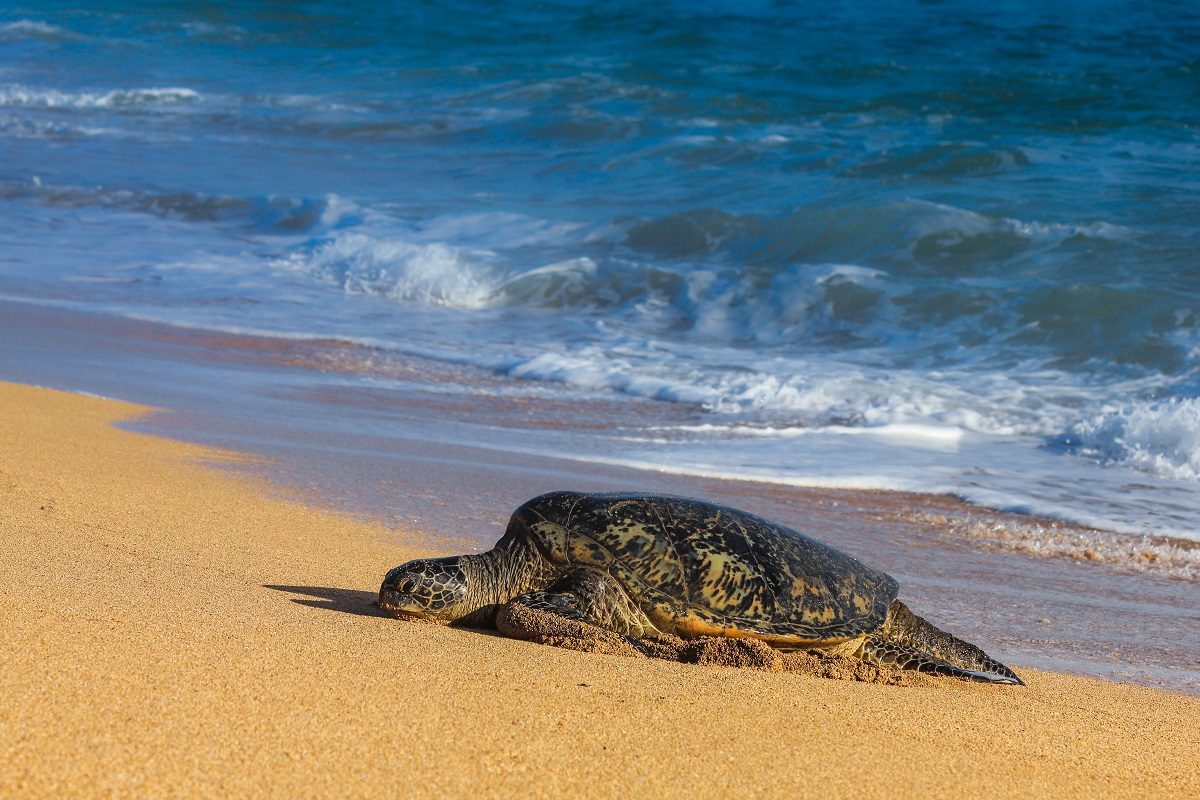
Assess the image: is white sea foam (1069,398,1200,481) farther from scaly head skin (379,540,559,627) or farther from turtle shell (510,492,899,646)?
scaly head skin (379,540,559,627)

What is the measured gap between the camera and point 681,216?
13.7m

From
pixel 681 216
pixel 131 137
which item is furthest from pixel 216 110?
pixel 681 216

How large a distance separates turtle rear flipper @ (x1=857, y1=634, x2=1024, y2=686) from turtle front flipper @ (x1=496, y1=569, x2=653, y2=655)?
0.68m

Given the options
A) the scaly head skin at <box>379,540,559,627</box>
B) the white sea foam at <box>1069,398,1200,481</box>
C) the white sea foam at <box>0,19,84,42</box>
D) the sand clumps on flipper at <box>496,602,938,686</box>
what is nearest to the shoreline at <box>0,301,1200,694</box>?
the sand clumps on flipper at <box>496,602,938,686</box>

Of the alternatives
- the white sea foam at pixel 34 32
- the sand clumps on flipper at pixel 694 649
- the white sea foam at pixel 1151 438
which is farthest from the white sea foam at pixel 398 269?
the white sea foam at pixel 34 32

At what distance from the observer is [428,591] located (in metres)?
3.11

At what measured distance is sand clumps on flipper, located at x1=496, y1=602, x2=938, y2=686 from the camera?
3016mm

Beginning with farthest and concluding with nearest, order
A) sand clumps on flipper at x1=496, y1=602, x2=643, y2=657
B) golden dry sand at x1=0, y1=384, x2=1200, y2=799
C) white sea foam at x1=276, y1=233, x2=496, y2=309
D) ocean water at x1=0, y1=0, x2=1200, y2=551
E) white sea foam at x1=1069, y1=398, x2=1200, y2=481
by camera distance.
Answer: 1. white sea foam at x1=276, y1=233, x2=496, y2=309
2. ocean water at x1=0, y1=0, x2=1200, y2=551
3. white sea foam at x1=1069, y1=398, x2=1200, y2=481
4. sand clumps on flipper at x1=496, y1=602, x2=643, y2=657
5. golden dry sand at x1=0, y1=384, x2=1200, y2=799

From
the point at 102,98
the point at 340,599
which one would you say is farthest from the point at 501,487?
the point at 102,98

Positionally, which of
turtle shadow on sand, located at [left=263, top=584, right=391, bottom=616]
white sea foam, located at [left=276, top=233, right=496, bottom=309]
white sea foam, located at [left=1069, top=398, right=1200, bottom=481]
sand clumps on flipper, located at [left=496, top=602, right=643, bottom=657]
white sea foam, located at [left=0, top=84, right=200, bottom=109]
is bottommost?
turtle shadow on sand, located at [left=263, top=584, right=391, bottom=616]

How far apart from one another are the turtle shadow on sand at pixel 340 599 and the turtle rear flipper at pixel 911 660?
1435mm

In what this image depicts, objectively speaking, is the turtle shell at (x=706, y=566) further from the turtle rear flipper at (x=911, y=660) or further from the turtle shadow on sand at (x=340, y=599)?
the turtle shadow on sand at (x=340, y=599)

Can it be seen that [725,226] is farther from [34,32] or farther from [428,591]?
[34,32]

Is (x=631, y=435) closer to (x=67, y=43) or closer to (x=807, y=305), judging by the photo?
(x=807, y=305)
